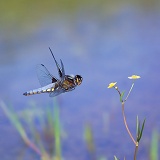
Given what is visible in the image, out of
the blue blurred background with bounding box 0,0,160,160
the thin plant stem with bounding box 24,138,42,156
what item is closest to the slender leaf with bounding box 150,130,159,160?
the blue blurred background with bounding box 0,0,160,160

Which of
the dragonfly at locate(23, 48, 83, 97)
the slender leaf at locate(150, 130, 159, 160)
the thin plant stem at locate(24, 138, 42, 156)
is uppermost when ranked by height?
the dragonfly at locate(23, 48, 83, 97)

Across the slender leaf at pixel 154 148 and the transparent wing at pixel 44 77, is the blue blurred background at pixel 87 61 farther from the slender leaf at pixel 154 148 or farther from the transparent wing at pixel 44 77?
the transparent wing at pixel 44 77

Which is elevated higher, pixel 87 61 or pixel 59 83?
pixel 59 83

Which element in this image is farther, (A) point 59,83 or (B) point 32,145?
(B) point 32,145

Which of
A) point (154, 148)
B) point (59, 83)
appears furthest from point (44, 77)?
point (154, 148)

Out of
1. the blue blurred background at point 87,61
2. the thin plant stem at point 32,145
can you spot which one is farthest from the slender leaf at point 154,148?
the thin plant stem at point 32,145

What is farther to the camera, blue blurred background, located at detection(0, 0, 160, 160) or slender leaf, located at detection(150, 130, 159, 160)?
blue blurred background, located at detection(0, 0, 160, 160)

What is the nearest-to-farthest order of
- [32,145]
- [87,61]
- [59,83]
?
1. [59,83]
2. [32,145]
3. [87,61]

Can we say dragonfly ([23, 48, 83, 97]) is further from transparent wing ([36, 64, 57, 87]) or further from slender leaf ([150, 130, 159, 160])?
slender leaf ([150, 130, 159, 160])

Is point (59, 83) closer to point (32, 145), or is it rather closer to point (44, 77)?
point (44, 77)

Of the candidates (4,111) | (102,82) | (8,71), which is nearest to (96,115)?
(102,82)
